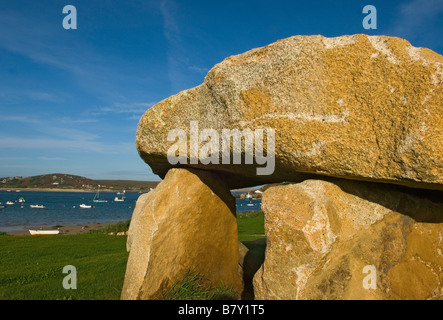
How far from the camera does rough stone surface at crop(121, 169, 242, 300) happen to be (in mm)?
5797

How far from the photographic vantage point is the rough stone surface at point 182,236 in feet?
19.0

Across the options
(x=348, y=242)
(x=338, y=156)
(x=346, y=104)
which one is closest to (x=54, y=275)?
(x=348, y=242)

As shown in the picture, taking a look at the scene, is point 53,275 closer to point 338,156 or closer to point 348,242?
point 348,242

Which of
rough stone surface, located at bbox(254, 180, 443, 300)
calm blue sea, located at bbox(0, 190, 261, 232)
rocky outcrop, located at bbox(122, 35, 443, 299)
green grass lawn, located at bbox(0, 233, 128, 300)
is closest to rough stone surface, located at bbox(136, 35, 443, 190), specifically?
rocky outcrop, located at bbox(122, 35, 443, 299)

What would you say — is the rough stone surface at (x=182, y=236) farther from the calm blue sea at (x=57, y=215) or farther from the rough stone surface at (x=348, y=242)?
the calm blue sea at (x=57, y=215)

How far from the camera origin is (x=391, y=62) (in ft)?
13.8

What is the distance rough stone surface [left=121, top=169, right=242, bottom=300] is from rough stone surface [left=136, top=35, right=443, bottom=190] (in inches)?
76.5

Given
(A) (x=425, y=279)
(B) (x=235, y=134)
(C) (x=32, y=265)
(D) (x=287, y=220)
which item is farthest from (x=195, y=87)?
(C) (x=32, y=265)

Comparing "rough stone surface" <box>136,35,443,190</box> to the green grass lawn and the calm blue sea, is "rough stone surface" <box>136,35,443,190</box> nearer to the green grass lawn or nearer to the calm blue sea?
the green grass lawn

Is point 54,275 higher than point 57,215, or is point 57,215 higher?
point 54,275

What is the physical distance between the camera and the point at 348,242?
468 cm

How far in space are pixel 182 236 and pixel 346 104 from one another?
395 cm

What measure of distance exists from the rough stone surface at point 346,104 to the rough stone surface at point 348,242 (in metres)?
0.56
